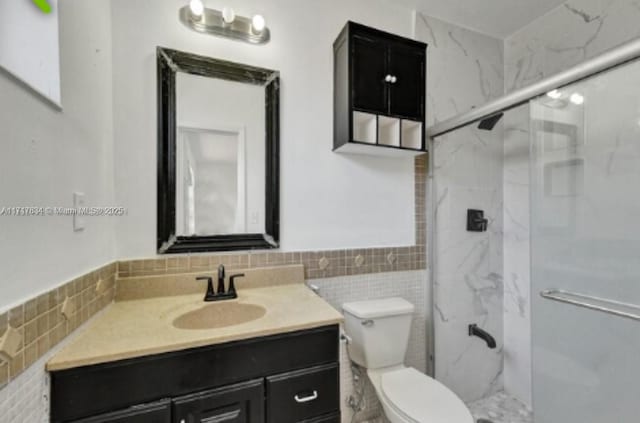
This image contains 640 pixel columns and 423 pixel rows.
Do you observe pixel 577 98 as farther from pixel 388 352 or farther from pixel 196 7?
pixel 196 7

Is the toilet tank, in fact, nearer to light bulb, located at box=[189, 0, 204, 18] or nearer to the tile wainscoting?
the tile wainscoting

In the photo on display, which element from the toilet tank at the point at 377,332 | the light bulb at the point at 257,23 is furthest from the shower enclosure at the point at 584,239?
the light bulb at the point at 257,23

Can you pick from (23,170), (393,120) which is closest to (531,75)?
(393,120)

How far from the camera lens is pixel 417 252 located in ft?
6.11

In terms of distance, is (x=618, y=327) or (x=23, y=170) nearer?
(x=23, y=170)

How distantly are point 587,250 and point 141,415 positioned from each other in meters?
1.99

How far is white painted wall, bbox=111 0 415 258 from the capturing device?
130 cm

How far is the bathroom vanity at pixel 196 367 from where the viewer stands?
818 mm

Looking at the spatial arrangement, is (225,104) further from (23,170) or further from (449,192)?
(449,192)

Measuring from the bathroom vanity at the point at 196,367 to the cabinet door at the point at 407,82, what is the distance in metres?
1.15

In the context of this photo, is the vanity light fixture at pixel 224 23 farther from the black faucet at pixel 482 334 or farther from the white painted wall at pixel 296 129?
the black faucet at pixel 482 334

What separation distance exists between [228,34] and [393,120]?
972 millimetres

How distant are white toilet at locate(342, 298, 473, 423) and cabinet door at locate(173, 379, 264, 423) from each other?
636 mm

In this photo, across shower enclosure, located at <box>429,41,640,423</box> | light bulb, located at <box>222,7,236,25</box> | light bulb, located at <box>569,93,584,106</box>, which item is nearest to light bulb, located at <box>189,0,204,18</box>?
light bulb, located at <box>222,7,236,25</box>
